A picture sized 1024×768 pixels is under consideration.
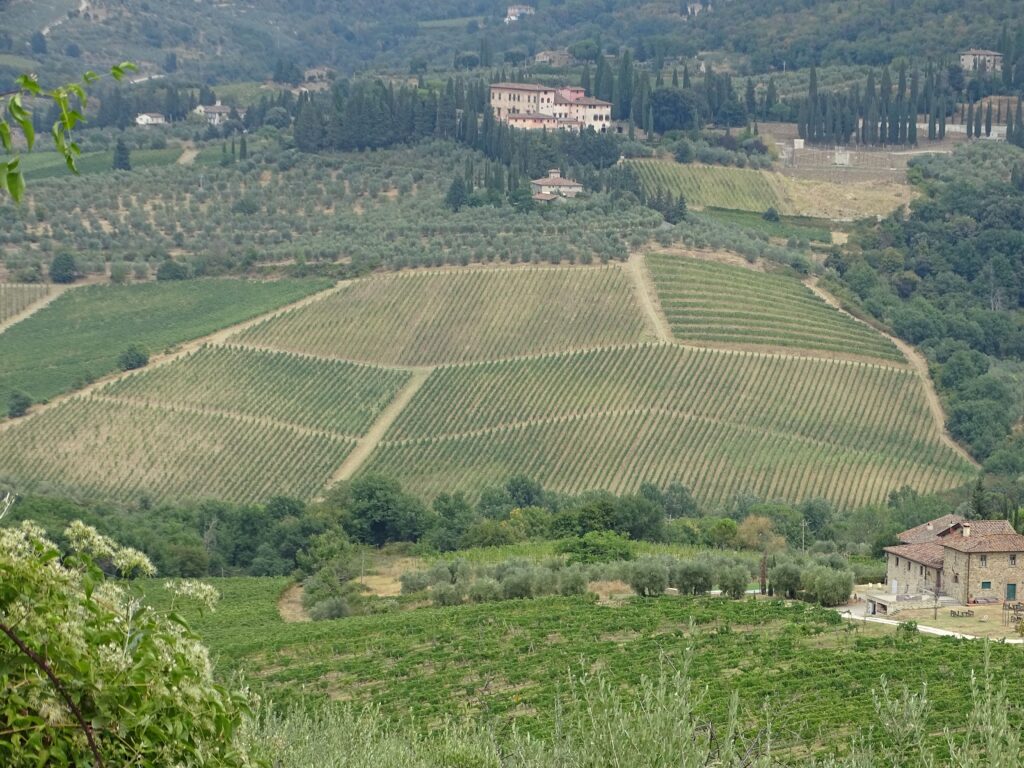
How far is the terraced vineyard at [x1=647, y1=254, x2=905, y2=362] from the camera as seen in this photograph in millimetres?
77062

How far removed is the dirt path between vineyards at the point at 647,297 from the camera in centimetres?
7700

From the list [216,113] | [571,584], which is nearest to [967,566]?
[571,584]

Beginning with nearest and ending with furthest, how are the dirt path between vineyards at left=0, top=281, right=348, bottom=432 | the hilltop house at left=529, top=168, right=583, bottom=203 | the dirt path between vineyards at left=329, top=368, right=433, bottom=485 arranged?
the dirt path between vineyards at left=329, top=368, right=433, bottom=485, the dirt path between vineyards at left=0, top=281, right=348, bottom=432, the hilltop house at left=529, top=168, right=583, bottom=203

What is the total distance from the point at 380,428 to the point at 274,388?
5453 mm

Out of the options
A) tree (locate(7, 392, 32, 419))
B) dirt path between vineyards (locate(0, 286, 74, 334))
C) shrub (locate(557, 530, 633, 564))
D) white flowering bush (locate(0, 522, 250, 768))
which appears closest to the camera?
white flowering bush (locate(0, 522, 250, 768))

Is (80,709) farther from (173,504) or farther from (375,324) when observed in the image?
(375,324)

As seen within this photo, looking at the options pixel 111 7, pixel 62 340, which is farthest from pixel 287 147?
pixel 111 7

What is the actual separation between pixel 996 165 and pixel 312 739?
9074cm

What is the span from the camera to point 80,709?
32.2 feet

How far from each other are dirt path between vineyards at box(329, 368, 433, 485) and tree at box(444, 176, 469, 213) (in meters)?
21.0

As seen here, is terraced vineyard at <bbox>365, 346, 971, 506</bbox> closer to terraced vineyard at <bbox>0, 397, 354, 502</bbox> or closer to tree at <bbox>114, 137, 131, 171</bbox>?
terraced vineyard at <bbox>0, 397, 354, 502</bbox>

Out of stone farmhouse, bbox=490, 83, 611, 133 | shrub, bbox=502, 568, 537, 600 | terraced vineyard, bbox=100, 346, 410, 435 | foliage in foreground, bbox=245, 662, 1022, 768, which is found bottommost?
terraced vineyard, bbox=100, 346, 410, 435

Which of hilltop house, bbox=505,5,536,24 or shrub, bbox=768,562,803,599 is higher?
hilltop house, bbox=505,5,536,24

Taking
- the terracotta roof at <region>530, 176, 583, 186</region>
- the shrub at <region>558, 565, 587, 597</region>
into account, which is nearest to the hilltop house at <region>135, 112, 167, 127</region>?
the terracotta roof at <region>530, 176, 583, 186</region>
